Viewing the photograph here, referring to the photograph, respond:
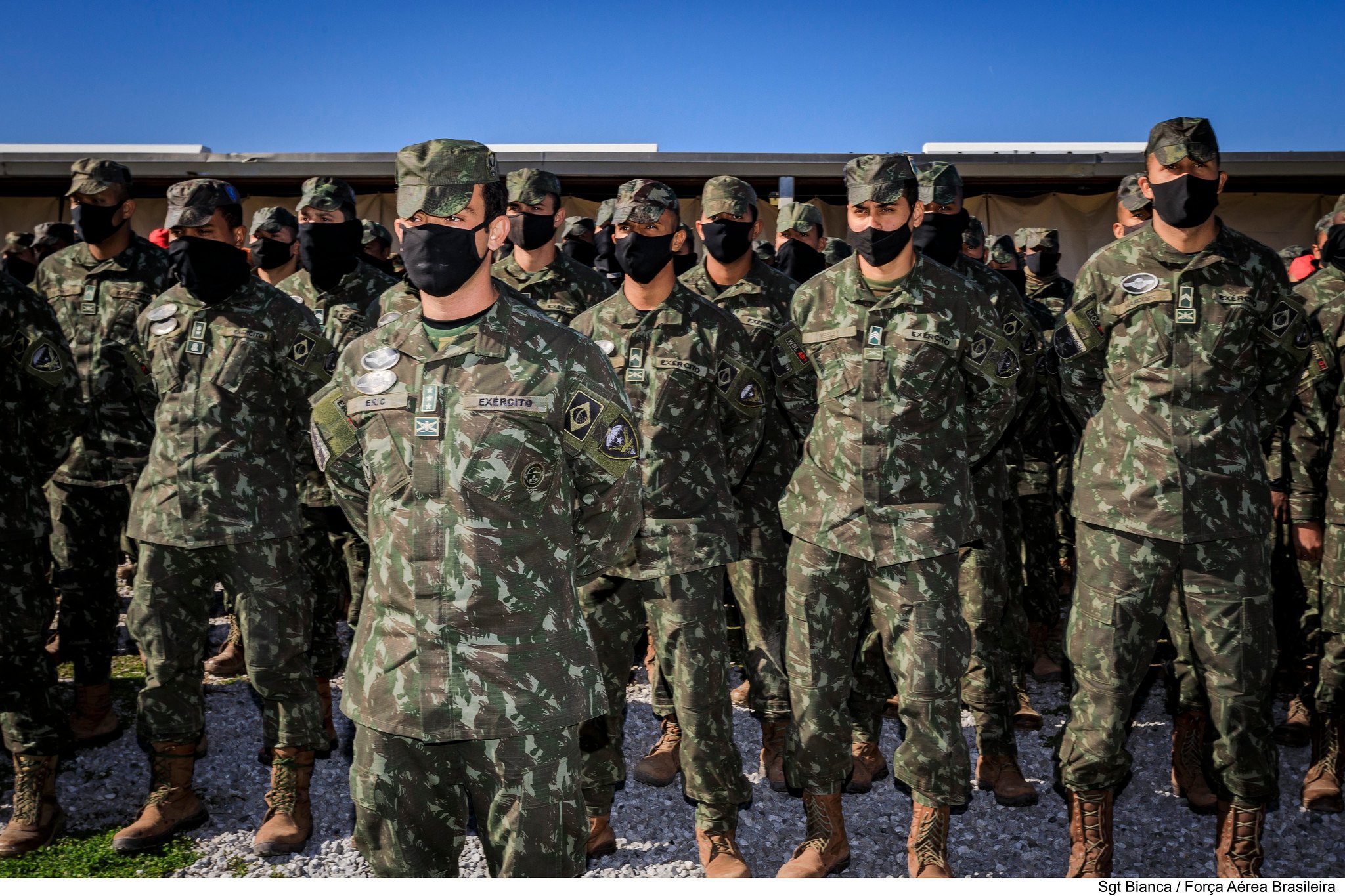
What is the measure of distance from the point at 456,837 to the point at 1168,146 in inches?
130

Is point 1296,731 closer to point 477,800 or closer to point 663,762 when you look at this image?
point 663,762

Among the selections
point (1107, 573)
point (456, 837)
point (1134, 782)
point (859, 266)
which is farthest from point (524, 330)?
point (1134, 782)

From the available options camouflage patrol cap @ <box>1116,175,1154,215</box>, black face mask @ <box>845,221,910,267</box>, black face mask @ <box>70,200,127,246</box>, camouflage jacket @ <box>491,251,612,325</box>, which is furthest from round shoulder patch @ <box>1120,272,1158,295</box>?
black face mask @ <box>70,200,127,246</box>

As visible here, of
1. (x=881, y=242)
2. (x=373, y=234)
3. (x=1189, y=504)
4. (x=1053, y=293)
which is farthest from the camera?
(x=373, y=234)

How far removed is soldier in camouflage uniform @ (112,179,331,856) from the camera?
4.10 meters

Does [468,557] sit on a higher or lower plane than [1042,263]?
lower

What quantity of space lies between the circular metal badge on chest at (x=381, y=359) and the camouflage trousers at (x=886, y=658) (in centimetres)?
184

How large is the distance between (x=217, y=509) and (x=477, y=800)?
209cm

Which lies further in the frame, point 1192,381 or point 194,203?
point 194,203

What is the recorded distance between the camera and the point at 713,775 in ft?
12.8

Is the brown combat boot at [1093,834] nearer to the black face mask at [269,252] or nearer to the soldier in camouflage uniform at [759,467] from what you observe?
the soldier in camouflage uniform at [759,467]

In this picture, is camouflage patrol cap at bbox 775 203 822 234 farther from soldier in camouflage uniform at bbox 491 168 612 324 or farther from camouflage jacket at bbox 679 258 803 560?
soldier in camouflage uniform at bbox 491 168 612 324

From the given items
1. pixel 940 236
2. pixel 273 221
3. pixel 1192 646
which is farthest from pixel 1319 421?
pixel 273 221

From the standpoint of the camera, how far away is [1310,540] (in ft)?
15.4
